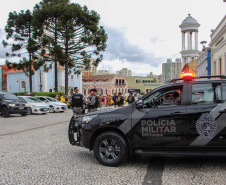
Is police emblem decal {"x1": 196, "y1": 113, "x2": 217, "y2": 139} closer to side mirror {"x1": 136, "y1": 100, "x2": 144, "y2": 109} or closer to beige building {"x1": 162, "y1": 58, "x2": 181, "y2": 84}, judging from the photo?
side mirror {"x1": 136, "y1": 100, "x2": 144, "y2": 109}

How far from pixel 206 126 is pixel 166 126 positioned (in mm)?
694

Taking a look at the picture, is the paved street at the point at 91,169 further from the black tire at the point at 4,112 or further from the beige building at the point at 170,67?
the beige building at the point at 170,67

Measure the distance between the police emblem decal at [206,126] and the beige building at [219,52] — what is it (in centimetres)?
1731

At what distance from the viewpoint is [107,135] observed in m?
4.87

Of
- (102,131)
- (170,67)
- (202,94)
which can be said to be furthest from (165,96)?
(170,67)

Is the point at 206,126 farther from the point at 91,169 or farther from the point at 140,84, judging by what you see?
the point at 140,84

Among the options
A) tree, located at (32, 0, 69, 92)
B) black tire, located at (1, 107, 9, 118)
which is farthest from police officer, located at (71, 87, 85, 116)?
tree, located at (32, 0, 69, 92)

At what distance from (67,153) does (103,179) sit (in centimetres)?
206

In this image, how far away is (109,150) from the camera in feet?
16.1

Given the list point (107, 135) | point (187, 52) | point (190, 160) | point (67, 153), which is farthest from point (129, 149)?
point (187, 52)

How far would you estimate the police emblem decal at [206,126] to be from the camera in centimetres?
446

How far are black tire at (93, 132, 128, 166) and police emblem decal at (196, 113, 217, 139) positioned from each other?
139 cm

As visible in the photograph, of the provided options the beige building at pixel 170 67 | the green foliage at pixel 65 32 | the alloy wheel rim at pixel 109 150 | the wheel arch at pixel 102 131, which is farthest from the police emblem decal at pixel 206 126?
the beige building at pixel 170 67

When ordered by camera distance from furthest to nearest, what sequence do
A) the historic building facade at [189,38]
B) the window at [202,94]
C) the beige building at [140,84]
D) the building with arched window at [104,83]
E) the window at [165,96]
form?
the beige building at [140,84]
the building with arched window at [104,83]
the historic building facade at [189,38]
the window at [165,96]
the window at [202,94]
